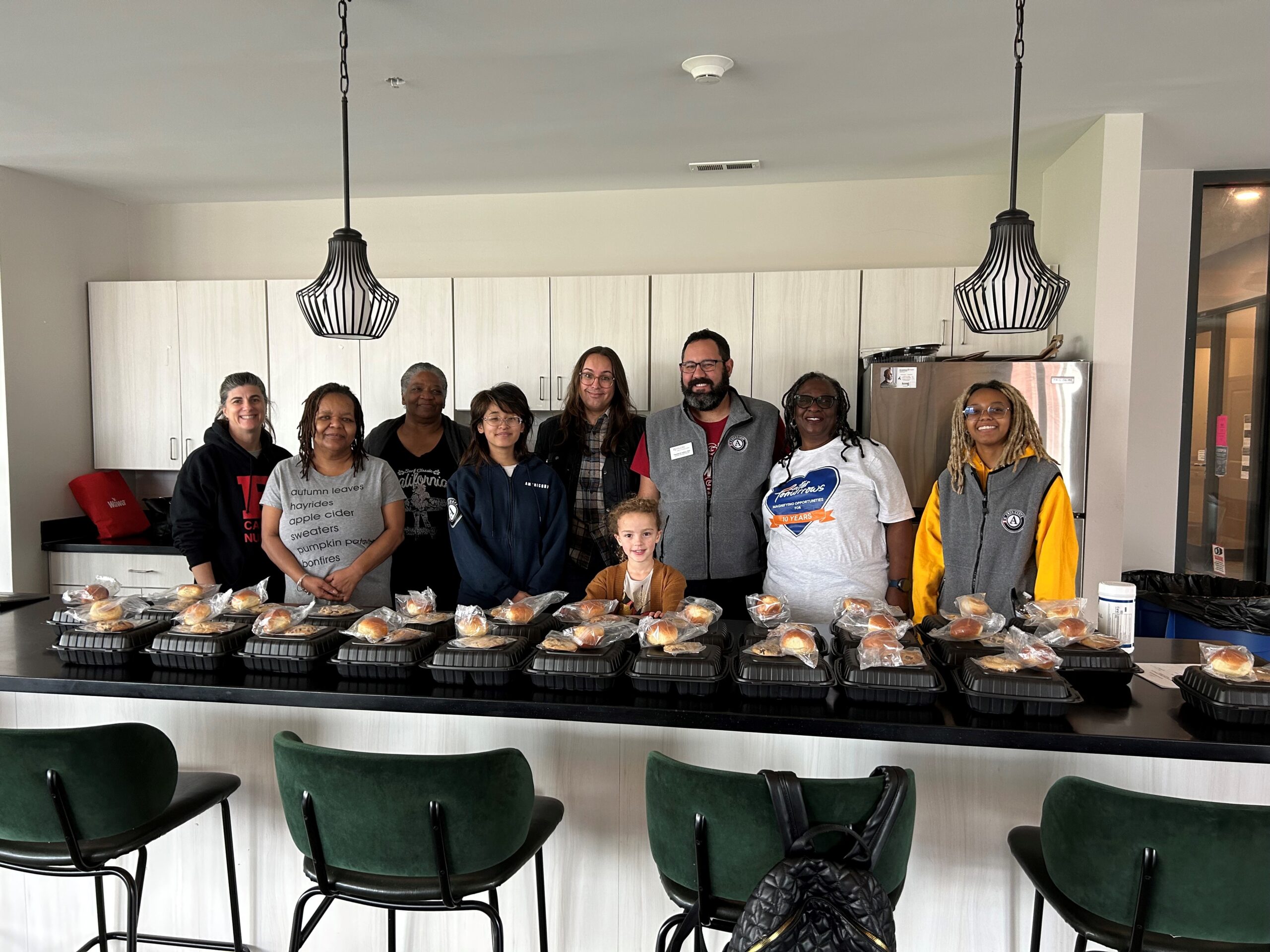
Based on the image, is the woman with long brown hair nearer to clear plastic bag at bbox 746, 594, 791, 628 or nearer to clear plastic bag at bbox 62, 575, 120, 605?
clear plastic bag at bbox 746, 594, 791, 628

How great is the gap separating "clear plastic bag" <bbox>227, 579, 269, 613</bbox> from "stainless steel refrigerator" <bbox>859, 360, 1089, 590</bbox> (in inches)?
95.1

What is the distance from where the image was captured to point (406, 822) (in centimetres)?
141

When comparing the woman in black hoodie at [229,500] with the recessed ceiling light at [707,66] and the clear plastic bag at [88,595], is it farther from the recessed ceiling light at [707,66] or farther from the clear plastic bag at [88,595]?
the recessed ceiling light at [707,66]

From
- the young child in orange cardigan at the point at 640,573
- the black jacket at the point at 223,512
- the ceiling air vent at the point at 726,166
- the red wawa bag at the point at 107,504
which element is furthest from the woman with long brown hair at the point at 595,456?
the red wawa bag at the point at 107,504

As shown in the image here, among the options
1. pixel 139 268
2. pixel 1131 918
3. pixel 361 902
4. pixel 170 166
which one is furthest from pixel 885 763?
pixel 139 268

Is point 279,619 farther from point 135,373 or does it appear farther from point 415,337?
point 135,373

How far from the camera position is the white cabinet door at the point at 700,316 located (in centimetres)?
387

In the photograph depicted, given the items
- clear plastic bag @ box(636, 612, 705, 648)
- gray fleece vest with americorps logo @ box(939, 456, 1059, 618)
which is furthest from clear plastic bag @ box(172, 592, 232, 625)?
gray fleece vest with americorps logo @ box(939, 456, 1059, 618)

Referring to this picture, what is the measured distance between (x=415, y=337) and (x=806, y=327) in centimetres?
192

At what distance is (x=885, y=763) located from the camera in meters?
1.69

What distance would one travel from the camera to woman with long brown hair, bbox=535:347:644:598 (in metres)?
3.14

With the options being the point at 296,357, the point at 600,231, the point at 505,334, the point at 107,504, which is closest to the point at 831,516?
the point at 505,334

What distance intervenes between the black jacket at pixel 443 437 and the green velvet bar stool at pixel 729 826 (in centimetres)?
210

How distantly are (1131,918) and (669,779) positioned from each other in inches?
29.5
